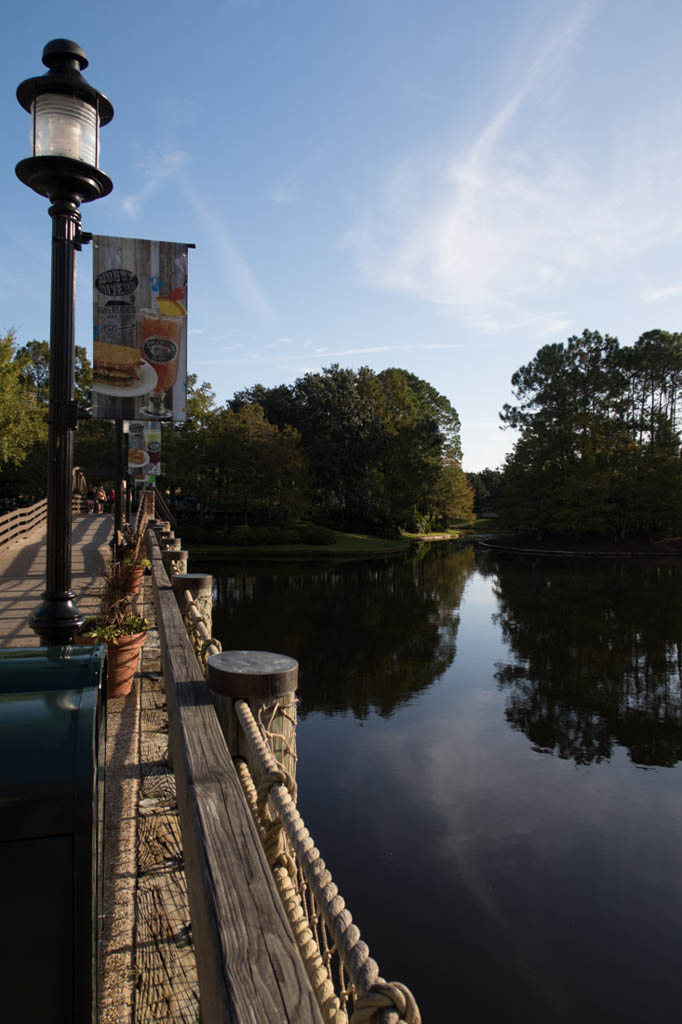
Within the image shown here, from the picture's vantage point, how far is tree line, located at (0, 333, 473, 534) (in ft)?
144

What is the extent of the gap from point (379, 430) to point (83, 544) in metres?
40.7

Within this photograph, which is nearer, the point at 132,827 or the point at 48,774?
the point at 48,774

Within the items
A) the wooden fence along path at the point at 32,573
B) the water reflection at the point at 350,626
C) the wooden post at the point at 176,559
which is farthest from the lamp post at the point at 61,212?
the water reflection at the point at 350,626

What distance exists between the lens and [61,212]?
3865mm

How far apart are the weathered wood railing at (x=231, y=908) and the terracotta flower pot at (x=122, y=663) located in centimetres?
340

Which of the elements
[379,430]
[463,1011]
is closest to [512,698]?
[463,1011]

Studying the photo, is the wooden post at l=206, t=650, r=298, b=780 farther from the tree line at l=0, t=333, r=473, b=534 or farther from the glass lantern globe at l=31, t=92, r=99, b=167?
the tree line at l=0, t=333, r=473, b=534

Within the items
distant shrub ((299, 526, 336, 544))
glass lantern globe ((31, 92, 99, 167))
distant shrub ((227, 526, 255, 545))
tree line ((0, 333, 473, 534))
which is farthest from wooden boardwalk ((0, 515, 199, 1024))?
distant shrub ((299, 526, 336, 544))

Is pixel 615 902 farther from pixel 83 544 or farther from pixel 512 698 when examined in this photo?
pixel 83 544

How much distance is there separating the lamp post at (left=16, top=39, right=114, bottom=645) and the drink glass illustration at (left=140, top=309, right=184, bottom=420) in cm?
235

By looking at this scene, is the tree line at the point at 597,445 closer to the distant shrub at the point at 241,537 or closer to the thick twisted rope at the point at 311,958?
the distant shrub at the point at 241,537

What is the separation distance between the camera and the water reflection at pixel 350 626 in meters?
14.1

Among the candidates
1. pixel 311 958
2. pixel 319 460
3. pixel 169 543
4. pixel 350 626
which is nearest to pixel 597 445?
pixel 319 460

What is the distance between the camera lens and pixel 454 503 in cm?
6988
